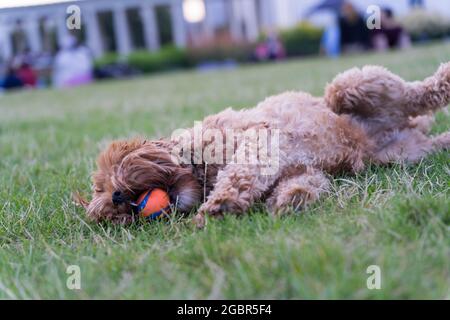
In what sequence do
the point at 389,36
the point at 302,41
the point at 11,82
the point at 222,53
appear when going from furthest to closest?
the point at 302,41
the point at 222,53
the point at 11,82
the point at 389,36

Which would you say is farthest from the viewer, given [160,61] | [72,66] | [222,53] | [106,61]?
[106,61]

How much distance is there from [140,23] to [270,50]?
2020 centimetres

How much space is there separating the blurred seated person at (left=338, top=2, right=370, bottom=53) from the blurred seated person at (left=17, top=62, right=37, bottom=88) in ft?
47.0

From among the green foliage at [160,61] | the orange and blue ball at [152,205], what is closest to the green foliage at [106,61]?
the green foliage at [160,61]

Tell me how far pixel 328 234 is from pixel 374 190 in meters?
0.77

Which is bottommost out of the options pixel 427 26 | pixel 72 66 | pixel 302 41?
pixel 302 41

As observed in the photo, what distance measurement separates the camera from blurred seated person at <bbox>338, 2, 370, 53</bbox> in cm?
2303

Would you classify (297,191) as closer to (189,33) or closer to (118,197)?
(118,197)

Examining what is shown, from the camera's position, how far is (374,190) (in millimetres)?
3105

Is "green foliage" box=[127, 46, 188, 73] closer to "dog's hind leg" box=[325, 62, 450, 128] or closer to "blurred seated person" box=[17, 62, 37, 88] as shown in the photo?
"blurred seated person" box=[17, 62, 37, 88]

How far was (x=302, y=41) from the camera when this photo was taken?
32.3 m

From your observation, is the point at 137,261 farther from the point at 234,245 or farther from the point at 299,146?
the point at 299,146

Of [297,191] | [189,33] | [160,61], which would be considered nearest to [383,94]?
[297,191]
